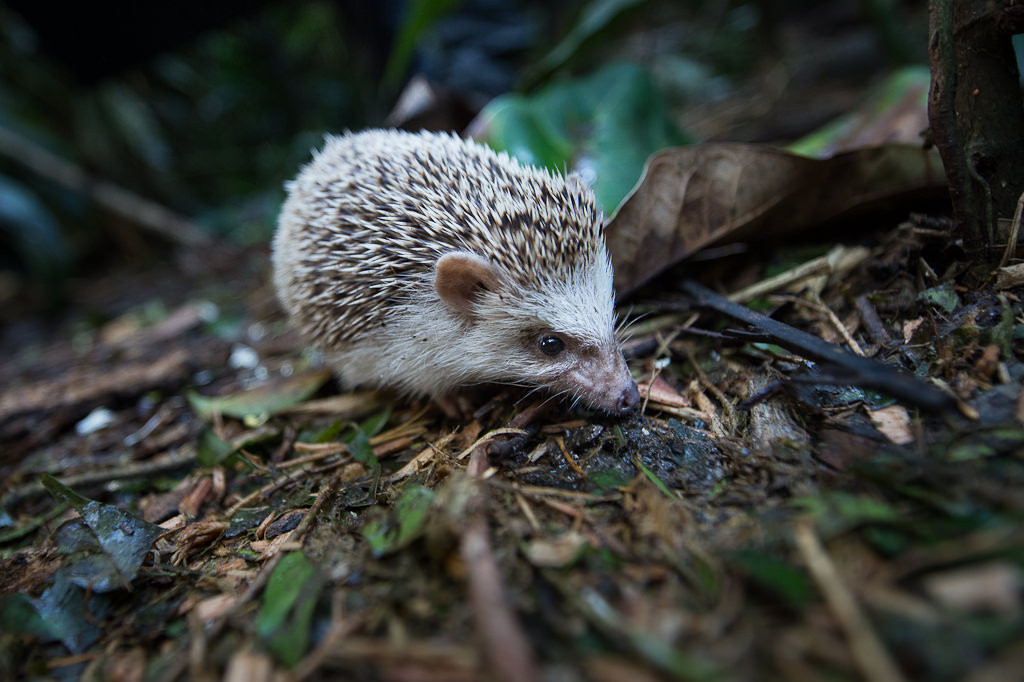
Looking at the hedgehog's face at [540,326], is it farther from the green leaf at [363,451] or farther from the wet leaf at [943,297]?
the wet leaf at [943,297]

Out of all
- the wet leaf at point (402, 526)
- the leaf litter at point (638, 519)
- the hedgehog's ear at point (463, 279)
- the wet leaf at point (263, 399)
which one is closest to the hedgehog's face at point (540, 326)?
the hedgehog's ear at point (463, 279)

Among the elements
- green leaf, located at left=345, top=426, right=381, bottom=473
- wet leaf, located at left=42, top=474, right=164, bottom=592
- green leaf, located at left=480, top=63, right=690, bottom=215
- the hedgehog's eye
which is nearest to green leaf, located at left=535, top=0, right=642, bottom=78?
green leaf, located at left=480, top=63, right=690, bottom=215

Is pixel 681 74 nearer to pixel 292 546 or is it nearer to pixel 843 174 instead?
pixel 843 174

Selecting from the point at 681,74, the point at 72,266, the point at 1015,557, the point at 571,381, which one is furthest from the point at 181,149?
the point at 1015,557

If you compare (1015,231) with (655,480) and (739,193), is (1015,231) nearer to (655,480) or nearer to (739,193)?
(739,193)

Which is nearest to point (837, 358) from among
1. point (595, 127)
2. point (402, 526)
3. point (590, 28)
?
point (402, 526)
